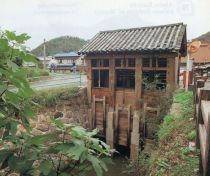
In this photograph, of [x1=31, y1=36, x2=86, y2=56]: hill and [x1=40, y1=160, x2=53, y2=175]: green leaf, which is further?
[x1=31, y1=36, x2=86, y2=56]: hill

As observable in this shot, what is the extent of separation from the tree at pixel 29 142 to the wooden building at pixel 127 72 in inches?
427

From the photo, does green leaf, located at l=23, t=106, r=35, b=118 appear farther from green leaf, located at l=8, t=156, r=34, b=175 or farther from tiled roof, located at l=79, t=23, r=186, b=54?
tiled roof, located at l=79, t=23, r=186, b=54

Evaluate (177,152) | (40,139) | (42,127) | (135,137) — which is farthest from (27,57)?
(135,137)

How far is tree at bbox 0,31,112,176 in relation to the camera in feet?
5.33

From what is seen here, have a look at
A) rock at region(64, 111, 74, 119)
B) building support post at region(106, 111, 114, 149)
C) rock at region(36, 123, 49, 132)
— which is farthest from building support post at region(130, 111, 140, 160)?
rock at region(36, 123, 49, 132)

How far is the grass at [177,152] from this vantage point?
4.47m

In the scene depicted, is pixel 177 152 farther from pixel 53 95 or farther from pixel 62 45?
pixel 62 45

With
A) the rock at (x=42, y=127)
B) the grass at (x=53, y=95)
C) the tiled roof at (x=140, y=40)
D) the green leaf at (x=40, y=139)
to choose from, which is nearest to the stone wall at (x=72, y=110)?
the grass at (x=53, y=95)

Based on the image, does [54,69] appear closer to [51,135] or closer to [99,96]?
[99,96]

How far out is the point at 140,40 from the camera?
547 inches

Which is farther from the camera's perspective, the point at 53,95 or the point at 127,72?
the point at 127,72

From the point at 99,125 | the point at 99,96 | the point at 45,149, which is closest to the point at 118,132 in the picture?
the point at 99,125

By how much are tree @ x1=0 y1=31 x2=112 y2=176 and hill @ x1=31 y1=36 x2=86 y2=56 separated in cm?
5835

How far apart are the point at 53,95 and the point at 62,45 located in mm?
49104
